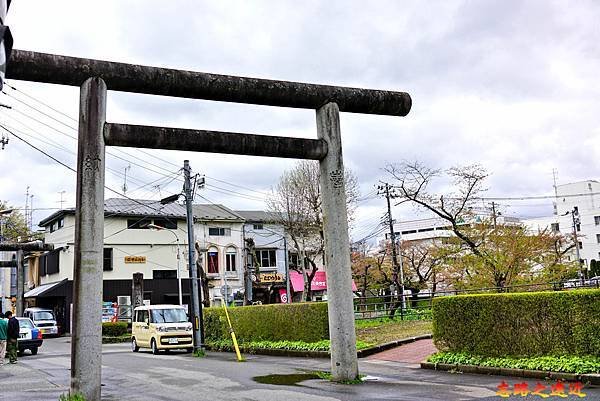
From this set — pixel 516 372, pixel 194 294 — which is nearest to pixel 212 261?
pixel 194 294

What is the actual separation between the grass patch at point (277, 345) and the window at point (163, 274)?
929 inches

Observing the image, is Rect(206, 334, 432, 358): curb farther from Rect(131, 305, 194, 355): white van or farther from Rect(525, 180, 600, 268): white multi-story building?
Rect(525, 180, 600, 268): white multi-story building

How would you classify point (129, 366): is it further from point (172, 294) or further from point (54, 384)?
point (172, 294)

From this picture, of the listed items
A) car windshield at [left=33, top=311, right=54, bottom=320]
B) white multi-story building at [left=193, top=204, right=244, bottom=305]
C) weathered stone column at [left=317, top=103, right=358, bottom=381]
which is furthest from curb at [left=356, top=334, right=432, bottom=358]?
white multi-story building at [left=193, top=204, right=244, bottom=305]

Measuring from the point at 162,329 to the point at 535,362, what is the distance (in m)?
16.1

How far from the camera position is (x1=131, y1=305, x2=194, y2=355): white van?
976 inches

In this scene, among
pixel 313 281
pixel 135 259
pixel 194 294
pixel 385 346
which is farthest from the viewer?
pixel 313 281

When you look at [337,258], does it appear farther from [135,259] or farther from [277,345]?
[135,259]

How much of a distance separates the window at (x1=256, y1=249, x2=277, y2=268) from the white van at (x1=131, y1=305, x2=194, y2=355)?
28.6 meters

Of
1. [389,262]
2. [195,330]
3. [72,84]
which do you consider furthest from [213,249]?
[72,84]

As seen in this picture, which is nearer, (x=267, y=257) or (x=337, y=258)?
(x=337, y=258)

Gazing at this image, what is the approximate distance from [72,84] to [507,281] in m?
23.2

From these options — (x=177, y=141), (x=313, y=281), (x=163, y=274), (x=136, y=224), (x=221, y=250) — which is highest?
(x=136, y=224)

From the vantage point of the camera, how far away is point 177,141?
11523mm
